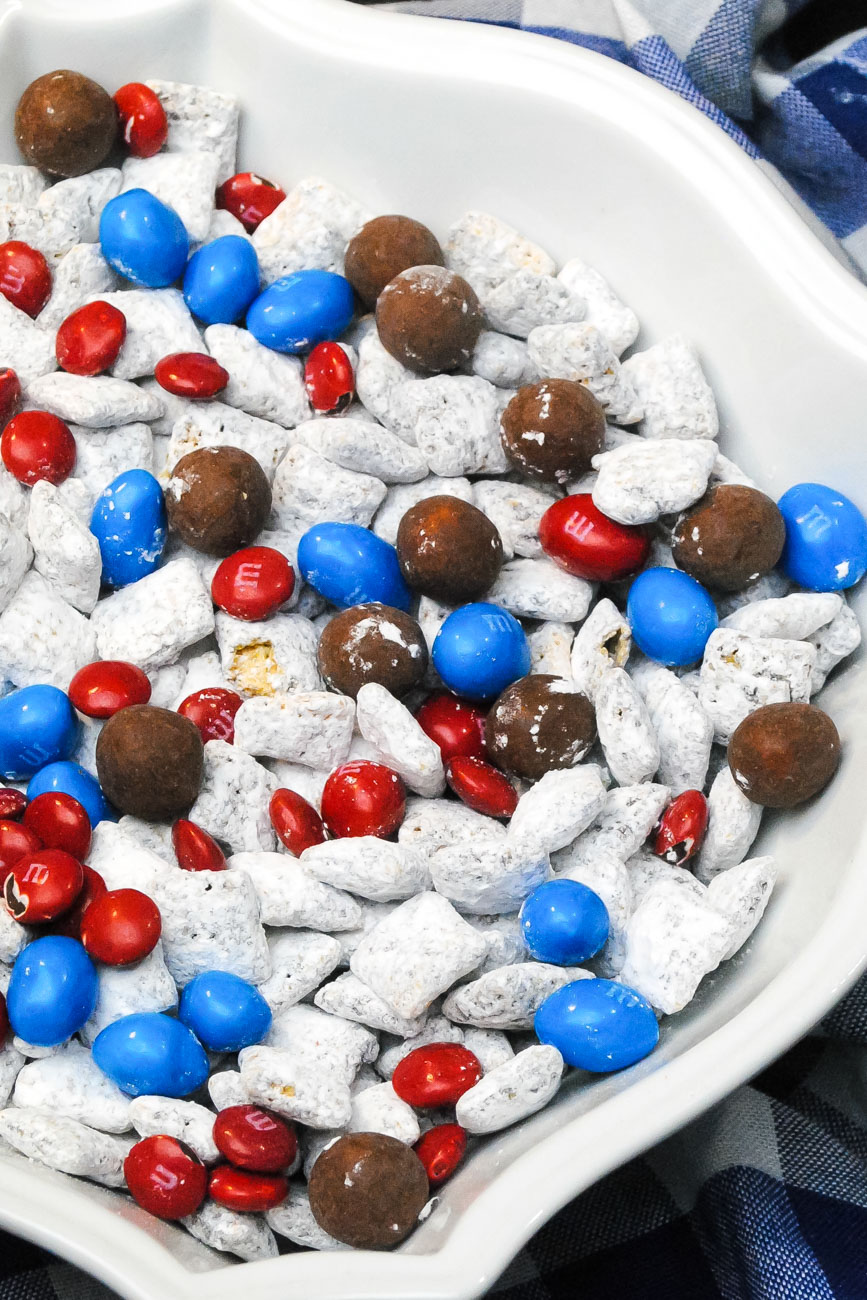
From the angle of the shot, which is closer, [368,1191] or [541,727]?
[368,1191]

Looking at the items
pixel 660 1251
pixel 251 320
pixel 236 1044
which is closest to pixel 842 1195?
pixel 660 1251

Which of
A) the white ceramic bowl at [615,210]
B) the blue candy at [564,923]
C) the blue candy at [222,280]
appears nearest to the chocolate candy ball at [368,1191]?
the white ceramic bowl at [615,210]

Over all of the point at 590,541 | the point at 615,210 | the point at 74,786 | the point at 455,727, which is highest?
the point at 615,210

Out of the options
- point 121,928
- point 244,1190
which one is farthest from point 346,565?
point 244,1190

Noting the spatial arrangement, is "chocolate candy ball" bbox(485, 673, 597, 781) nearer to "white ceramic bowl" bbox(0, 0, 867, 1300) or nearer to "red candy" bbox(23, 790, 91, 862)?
"white ceramic bowl" bbox(0, 0, 867, 1300)

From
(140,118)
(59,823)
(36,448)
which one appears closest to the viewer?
(59,823)

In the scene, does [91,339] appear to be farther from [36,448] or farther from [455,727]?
[455,727]

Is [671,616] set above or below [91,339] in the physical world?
above

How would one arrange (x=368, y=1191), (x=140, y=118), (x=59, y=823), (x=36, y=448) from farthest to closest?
(x=140, y=118)
(x=36, y=448)
(x=59, y=823)
(x=368, y=1191)
